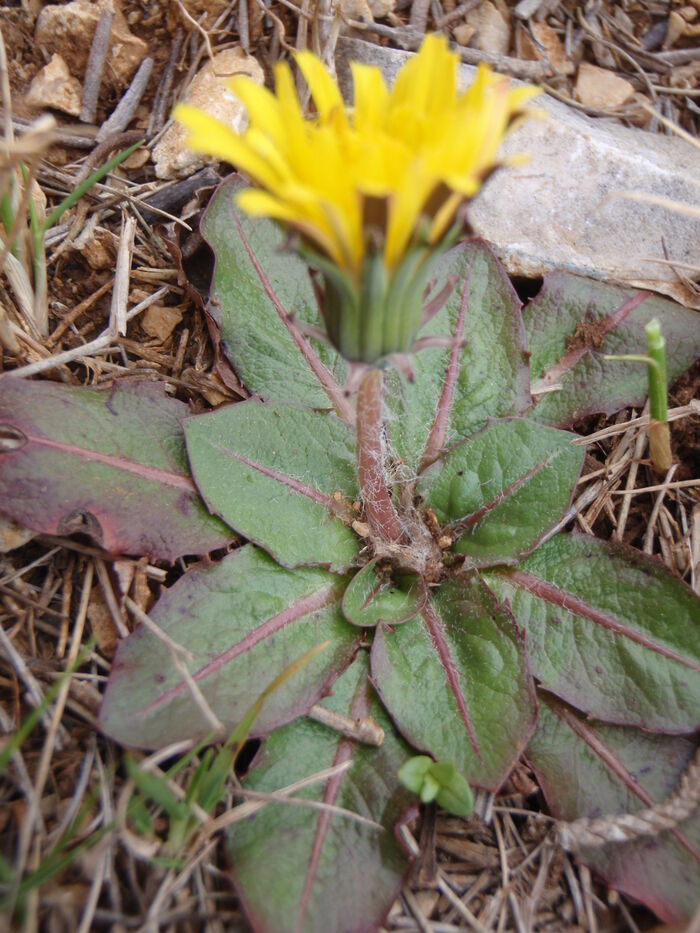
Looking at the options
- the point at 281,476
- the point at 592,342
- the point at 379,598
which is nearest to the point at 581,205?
the point at 592,342

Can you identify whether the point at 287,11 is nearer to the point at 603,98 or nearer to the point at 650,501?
the point at 603,98

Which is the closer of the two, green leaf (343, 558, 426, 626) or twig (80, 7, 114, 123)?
green leaf (343, 558, 426, 626)

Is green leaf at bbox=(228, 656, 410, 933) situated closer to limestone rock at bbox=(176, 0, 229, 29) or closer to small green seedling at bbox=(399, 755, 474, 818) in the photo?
small green seedling at bbox=(399, 755, 474, 818)

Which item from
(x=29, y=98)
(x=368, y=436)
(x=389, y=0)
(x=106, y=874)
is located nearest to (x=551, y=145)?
(x=389, y=0)

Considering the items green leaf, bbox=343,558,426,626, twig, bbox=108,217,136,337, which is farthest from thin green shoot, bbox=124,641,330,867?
twig, bbox=108,217,136,337

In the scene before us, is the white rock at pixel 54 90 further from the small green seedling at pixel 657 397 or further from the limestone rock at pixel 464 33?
the small green seedling at pixel 657 397

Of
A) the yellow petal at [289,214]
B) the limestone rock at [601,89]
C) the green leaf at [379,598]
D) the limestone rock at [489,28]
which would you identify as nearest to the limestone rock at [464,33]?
the limestone rock at [489,28]
